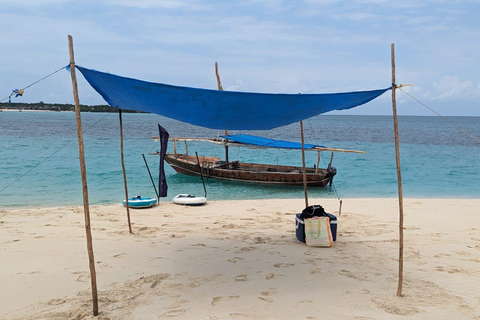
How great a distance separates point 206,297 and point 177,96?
205 cm

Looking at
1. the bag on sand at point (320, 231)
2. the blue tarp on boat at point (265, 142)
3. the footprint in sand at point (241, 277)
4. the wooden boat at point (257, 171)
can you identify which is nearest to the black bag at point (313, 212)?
the bag on sand at point (320, 231)

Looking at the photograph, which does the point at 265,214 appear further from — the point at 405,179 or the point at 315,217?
the point at 405,179

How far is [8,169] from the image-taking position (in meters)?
17.7

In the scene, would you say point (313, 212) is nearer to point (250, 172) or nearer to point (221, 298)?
point (221, 298)

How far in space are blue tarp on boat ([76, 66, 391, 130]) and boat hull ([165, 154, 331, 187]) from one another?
29.6 feet

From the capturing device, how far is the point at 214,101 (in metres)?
4.25

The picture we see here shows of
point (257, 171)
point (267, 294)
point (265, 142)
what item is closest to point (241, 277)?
point (267, 294)

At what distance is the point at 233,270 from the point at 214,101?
2.00 metres

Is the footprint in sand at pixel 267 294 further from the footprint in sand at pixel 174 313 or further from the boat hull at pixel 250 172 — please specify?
the boat hull at pixel 250 172

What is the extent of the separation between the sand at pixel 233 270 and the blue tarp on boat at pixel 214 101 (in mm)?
1824

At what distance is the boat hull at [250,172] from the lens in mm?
14070

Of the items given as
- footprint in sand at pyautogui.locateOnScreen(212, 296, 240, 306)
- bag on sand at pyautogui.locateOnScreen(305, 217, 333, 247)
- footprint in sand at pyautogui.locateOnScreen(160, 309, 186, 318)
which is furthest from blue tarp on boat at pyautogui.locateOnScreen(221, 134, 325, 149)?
footprint in sand at pyautogui.locateOnScreen(160, 309, 186, 318)

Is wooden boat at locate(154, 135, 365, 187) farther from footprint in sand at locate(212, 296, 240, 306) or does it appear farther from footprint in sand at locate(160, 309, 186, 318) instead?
footprint in sand at locate(160, 309, 186, 318)

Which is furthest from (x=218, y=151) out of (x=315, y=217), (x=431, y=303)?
(x=431, y=303)
